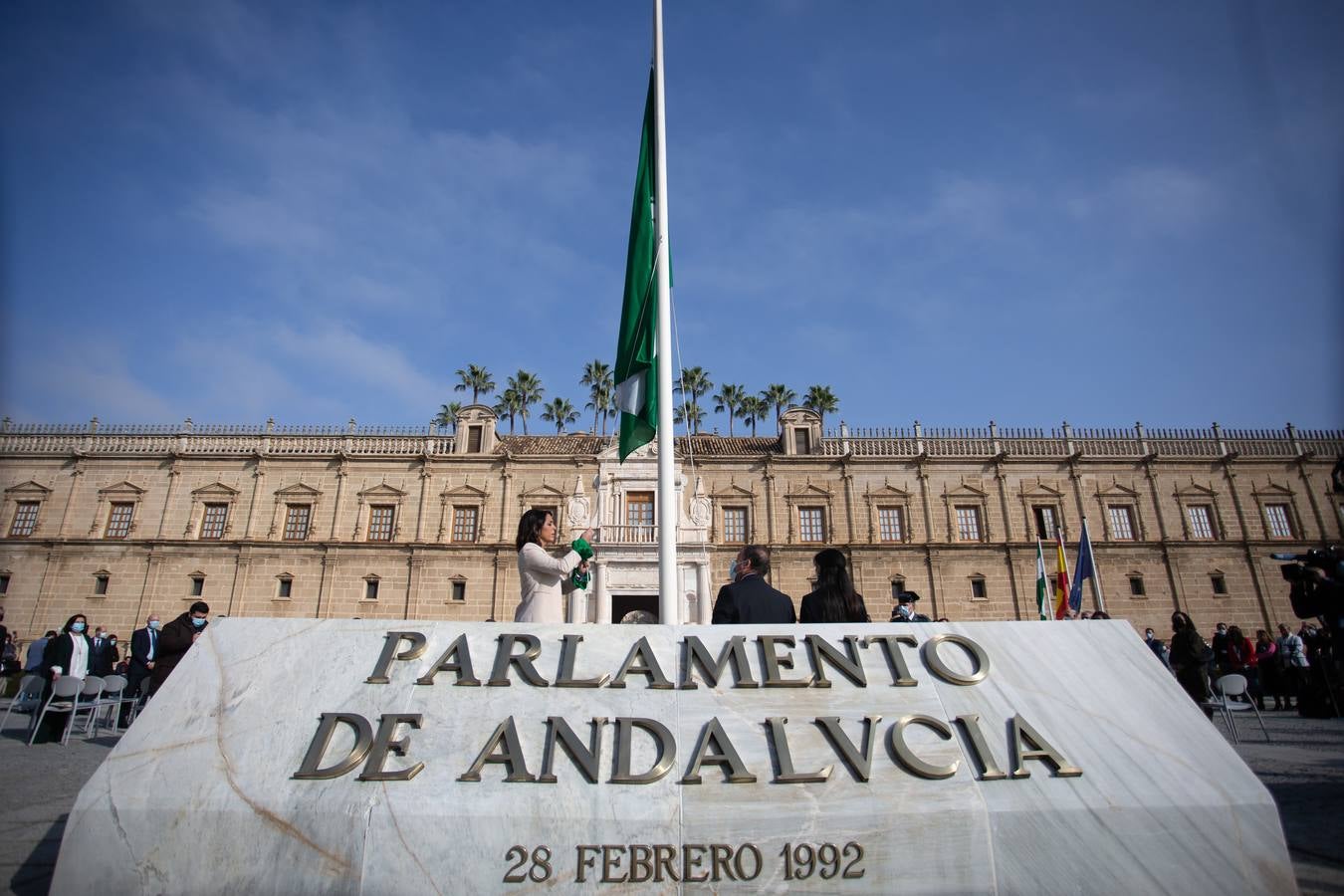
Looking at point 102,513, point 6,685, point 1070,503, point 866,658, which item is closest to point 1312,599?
point 866,658

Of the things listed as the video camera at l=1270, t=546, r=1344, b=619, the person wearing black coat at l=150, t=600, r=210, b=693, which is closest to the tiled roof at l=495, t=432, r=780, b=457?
the person wearing black coat at l=150, t=600, r=210, b=693

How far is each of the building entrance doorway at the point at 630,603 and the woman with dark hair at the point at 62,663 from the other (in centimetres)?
1469

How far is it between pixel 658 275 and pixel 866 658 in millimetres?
3938

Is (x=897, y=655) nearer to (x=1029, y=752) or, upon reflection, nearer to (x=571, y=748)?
(x=1029, y=752)

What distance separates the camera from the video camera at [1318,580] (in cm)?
541

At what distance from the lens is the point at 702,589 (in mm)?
22328

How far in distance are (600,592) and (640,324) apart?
56.4ft

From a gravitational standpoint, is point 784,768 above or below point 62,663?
below

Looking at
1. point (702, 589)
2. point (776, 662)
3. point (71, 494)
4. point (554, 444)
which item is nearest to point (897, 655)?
point (776, 662)

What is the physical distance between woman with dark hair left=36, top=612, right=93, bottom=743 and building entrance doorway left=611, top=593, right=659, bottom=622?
48.2 ft

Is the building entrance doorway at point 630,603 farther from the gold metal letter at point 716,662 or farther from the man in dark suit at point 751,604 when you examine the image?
the gold metal letter at point 716,662

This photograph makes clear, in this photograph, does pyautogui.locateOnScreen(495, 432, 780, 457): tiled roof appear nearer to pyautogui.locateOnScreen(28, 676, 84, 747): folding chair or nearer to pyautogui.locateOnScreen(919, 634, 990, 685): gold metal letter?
pyautogui.locateOnScreen(28, 676, 84, 747): folding chair

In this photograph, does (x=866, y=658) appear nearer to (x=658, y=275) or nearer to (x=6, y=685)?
(x=658, y=275)

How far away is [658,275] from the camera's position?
6211 millimetres
